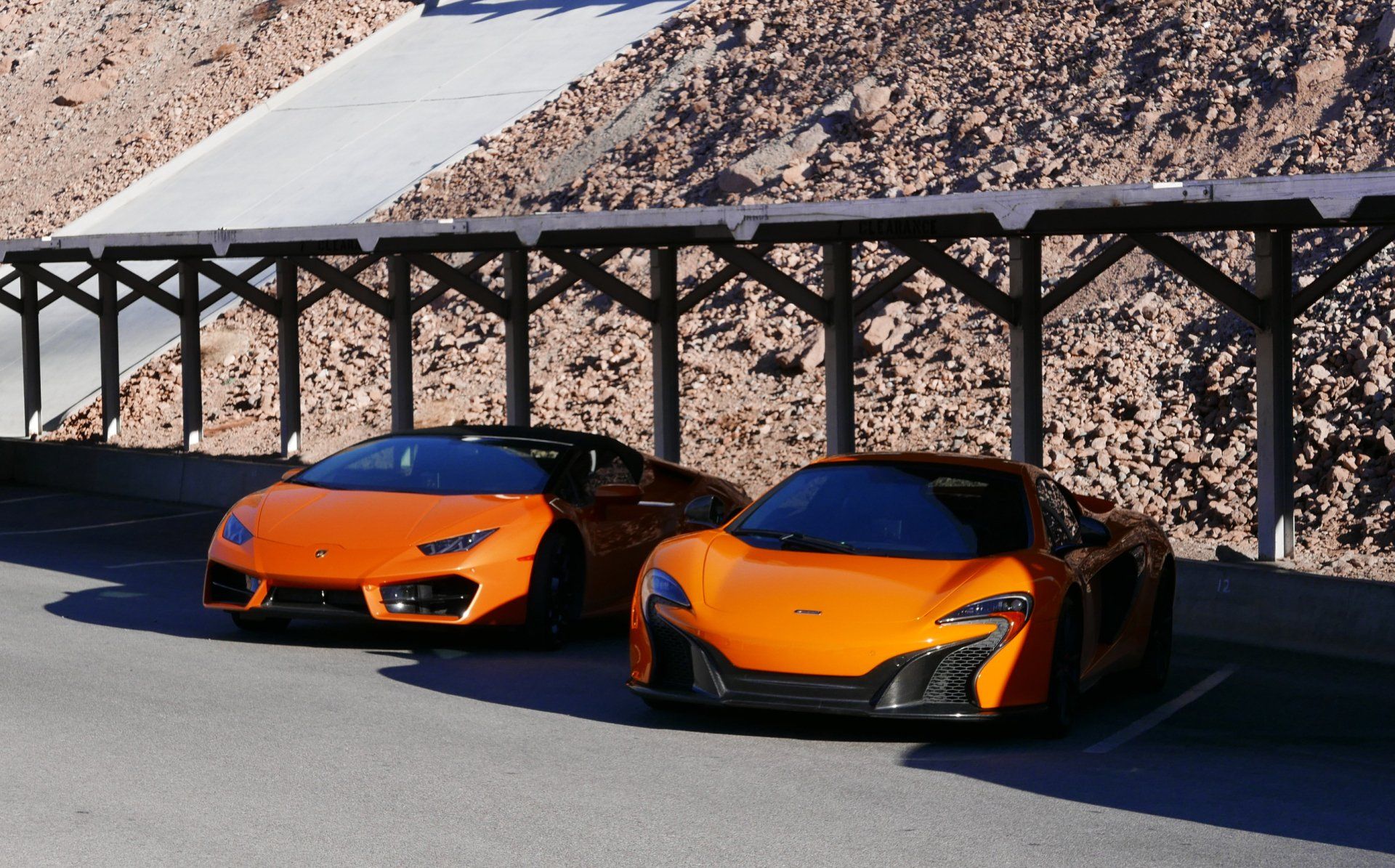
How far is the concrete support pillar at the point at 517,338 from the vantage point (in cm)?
1836

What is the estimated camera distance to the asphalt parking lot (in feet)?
19.8

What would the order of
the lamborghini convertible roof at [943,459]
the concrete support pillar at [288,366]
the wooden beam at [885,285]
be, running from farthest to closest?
the concrete support pillar at [288,366]
the wooden beam at [885,285]
the lamborghini convertible roof at [943,459]

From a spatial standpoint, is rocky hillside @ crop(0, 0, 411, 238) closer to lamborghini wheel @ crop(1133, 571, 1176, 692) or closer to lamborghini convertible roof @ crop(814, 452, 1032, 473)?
lamborghini convertible roof @ crop(814, 452, 1032, 473)

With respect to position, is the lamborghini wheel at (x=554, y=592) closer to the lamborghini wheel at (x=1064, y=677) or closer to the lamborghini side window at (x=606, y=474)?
the lamborghini side window at (x=606, y=474)

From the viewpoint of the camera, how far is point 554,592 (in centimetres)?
1068

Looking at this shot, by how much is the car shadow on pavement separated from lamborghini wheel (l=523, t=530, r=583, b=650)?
10.3 feet

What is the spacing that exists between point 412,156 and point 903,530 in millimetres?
28781

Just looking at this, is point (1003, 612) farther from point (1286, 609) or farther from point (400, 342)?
point (400, 342)

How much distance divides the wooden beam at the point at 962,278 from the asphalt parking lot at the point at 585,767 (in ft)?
13.4

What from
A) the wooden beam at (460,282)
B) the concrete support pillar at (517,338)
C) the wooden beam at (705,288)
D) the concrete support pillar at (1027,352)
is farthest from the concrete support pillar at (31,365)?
the concrete support pillar at (1027,352)

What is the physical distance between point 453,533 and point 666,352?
7018mm

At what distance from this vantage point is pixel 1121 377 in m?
20.9

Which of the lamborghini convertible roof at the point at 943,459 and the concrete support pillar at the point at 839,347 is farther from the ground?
the concrete support pillar at the point at 839,347

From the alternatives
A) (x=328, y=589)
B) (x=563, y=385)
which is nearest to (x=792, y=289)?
(x=328, y=589)
